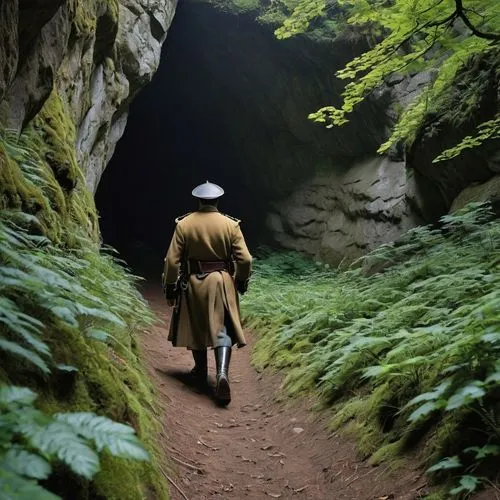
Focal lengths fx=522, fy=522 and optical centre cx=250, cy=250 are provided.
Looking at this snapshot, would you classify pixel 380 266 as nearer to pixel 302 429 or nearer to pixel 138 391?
pixel 302 429

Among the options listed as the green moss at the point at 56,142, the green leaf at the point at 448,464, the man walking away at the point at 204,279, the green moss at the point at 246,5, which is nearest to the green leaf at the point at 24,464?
the green leaf at the point at 448,464

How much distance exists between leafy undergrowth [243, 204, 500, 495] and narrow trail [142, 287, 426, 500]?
183mm

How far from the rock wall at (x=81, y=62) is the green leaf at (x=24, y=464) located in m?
3.11

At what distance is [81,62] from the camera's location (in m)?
7.70

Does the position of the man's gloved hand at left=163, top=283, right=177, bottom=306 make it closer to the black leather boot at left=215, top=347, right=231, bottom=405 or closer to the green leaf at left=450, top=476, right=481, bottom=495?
the black leather boot at left=215, top=347, right=231, bottom=405

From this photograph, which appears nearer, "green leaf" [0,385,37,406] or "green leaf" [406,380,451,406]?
"green leaf" [0,385,37,406]

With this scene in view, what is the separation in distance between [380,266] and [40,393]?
26.7 feet

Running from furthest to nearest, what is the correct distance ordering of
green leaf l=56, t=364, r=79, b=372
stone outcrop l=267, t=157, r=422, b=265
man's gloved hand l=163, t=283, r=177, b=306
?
1. stone outcrop l=267, t=157, r=422, b=265
2. man's gloved hand l=163, t=283, r=177, b=306
3. green leaf l=56, t=364, r=79, b=372

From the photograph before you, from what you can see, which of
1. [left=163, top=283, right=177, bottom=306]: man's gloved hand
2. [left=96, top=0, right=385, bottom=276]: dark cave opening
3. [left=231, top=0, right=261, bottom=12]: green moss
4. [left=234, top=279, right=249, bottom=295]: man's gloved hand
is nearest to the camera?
[left=163, top=283, right=177, bottom=306]: man's gloved hand

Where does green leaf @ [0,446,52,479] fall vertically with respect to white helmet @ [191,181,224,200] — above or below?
below

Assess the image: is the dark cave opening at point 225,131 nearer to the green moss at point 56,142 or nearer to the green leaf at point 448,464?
the green moss at point 56,142

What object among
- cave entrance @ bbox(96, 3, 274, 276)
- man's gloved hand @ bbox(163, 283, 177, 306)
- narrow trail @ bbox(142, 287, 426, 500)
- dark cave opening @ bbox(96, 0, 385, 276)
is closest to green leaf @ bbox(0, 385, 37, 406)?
narrow trail @ bbox(142, 287, 426, 500)

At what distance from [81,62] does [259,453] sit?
6.12 meters

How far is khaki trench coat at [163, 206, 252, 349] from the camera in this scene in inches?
245
